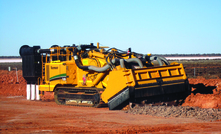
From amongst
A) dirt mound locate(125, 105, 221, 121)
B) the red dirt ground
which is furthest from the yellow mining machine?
the red dirt ground

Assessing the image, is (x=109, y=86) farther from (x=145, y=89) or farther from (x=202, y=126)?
(x=202, y=126)

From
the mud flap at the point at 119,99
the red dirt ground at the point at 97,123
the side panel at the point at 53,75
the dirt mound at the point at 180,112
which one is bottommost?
the red dirt ground at the point at 97,123

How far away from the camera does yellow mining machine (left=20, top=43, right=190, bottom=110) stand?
13.7 m

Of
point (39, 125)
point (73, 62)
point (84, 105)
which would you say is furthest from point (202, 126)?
point (73, 62)

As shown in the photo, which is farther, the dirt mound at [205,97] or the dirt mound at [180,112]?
the dirt mound at [205,97]

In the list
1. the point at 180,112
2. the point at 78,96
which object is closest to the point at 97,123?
the point at 180,112

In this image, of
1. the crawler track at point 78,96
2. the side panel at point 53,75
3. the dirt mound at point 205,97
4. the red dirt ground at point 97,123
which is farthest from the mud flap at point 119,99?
the side panel at point 53,75

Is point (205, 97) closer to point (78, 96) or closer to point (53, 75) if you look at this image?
point (78, 96)

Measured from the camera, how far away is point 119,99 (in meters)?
13.7

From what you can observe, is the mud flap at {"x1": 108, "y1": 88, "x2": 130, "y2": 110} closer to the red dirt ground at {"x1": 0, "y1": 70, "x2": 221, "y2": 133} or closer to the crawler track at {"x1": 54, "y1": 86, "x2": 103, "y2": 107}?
the red dirt ground at {"x1": 0, "y1": 70, "x2": 221, "y2": 133}

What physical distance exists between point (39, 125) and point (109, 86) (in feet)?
14.8

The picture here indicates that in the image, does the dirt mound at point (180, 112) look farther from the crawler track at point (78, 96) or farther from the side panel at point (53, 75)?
the side panel at point (53, 75)

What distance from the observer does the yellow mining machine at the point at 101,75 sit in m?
13.7

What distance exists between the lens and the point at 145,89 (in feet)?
44.4
